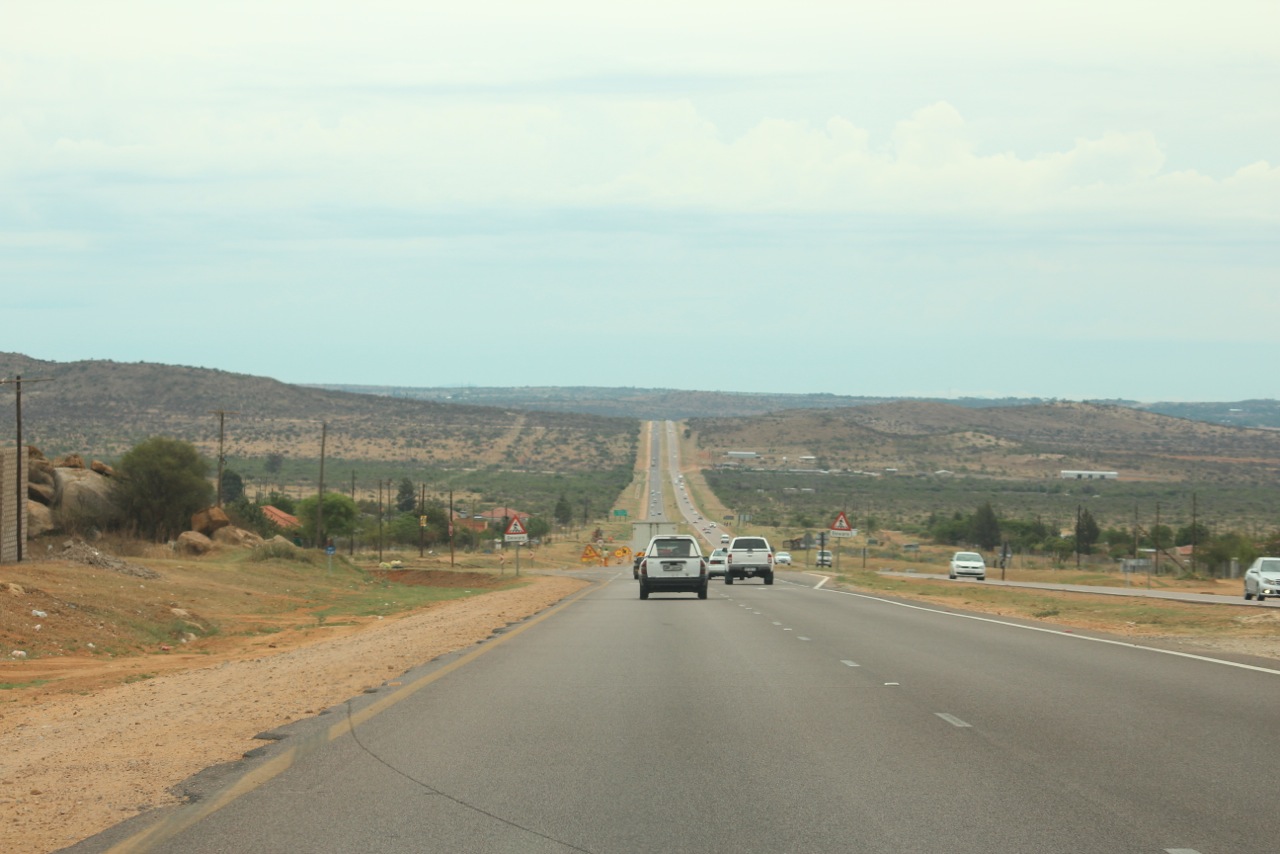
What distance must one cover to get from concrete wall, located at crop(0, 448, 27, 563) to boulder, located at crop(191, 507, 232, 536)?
20.5 meters

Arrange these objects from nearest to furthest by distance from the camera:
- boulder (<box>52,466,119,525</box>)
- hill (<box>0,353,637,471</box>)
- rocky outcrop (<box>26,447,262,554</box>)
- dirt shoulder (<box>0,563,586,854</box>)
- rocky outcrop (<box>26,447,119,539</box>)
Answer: dirt shoulder (<box>0,563,586,854</box>) → rocky outcrop (<box>26,447,119,539</box>) → rocky outcrop (<box>26,447,262,554</box>) → boulder (<box>52,466,119,525</box>) → hill (<box>0,353,637,471</box>)

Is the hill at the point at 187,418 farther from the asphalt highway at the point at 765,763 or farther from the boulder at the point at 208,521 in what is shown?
the asphalt highway at the point at 765,763

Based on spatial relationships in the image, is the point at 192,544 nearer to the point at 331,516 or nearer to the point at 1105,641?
the point at 331,516

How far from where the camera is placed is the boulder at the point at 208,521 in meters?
56.7

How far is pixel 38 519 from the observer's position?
46031 millimetres

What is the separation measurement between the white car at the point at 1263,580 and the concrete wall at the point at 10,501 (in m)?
36.9

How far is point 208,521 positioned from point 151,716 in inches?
1780

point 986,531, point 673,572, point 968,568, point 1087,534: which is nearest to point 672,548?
point 673,572

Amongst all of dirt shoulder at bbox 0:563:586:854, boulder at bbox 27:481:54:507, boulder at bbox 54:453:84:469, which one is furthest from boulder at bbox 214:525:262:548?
dirt shoulder at bbox 0:563:586:854

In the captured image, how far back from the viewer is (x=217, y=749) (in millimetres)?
11086

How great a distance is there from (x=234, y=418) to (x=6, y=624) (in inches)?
6300

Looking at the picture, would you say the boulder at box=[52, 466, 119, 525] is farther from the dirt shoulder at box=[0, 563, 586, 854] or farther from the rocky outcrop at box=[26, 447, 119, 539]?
the dirt shoulder at box=[0, 563, 586, 854]

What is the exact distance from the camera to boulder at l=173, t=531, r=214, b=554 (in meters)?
52.8

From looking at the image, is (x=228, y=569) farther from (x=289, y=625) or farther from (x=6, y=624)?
(x=6, y=624)
